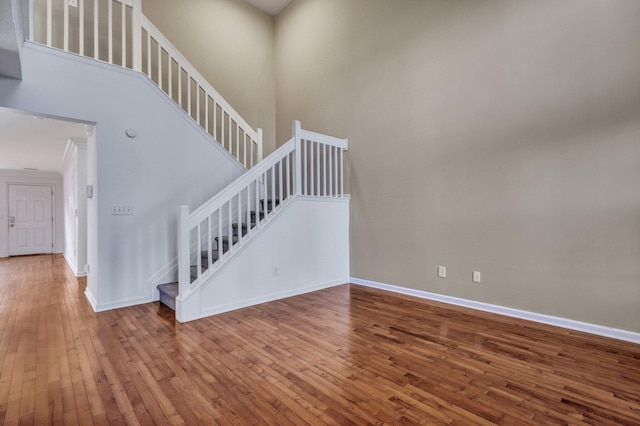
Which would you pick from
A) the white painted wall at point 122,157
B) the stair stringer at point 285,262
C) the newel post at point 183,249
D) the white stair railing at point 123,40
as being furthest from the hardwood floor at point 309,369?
the white stair railing at point 123,40

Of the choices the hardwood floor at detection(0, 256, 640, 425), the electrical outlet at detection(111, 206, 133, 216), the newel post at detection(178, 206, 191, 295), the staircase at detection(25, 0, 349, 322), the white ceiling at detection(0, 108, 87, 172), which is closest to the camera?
the hardwood floor at detection(0, 256, 640, 425)

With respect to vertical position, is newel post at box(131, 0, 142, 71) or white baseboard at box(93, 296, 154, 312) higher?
newel post at box(131, 0, 142, 71)

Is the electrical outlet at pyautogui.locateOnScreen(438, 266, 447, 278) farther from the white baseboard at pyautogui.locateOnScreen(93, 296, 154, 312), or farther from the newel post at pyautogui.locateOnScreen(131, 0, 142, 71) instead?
the newel post at pyautogui.locateOnScreen(131, 0, 142, 71)

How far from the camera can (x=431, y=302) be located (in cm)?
369

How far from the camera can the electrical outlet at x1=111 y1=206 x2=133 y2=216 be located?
3506 millimetres

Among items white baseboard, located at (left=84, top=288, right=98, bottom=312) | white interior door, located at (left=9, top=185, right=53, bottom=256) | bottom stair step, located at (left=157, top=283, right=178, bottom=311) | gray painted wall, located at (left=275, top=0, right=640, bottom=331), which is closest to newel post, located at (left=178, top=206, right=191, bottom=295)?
bottom stair step, located at (left=157, top=283, right=178, bottom=311)

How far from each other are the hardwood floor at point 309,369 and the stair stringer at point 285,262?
256 mm

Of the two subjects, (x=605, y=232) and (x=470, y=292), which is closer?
(x=605, y=232)

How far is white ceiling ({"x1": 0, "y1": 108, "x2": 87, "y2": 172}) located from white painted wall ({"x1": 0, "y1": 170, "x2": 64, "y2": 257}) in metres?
0.78

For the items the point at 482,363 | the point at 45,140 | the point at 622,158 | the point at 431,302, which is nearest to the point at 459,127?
the point at 622,158

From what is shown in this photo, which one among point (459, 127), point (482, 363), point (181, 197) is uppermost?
point (459, 127)

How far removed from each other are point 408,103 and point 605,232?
8.08 ft

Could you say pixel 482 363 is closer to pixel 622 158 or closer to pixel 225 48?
pixel 622 158

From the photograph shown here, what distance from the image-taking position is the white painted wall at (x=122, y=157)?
10.3ft
